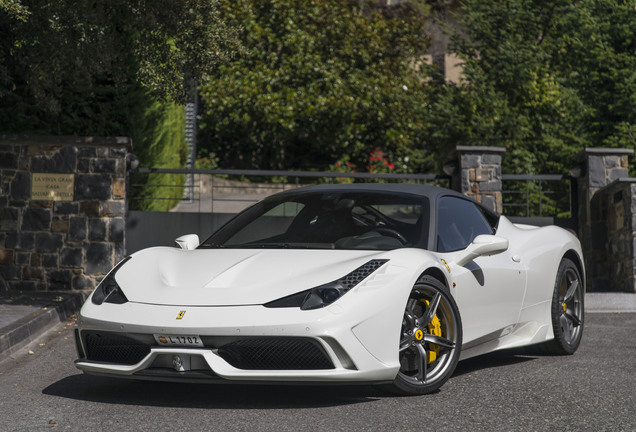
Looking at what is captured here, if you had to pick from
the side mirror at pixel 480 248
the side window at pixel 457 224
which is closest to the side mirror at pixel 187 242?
the side window at pixel 457 224

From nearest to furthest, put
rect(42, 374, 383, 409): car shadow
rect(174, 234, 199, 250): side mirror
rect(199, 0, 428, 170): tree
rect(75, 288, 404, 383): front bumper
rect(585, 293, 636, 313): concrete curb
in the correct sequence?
rect(75, 288, 404, 383): front bumper → rect(42, 374, 383, 409): car shadow → rect(174, 234, 199, 250): side mirror → rect(585, 293, 636, 313): concrete curb → rect(199, 0, 428, 170): tree

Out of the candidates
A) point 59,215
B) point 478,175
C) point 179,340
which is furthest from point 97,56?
point 179,340

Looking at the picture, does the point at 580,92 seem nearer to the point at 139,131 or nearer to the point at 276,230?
the point at 139,131

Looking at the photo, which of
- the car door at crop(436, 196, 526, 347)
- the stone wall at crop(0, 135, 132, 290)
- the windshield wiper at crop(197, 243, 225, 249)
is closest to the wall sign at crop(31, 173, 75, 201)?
the stone wall at crop(0, 135, 132, 290)

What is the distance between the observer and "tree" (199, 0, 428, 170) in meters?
26.0

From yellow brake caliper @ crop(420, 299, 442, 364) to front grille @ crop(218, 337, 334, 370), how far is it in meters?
0.86

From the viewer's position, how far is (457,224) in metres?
6.61

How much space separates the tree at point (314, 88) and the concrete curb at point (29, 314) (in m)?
15.1

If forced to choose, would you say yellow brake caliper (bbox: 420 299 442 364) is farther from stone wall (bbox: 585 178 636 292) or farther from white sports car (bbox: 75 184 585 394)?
stone wall (bbox: 585 178 636 292)

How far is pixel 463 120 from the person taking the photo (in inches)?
754

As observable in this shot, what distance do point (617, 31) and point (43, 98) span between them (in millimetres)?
10827

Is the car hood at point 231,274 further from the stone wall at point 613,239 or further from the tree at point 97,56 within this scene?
the stone wall at point 613,239

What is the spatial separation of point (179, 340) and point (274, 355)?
0.51 m

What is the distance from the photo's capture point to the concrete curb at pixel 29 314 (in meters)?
7.60
